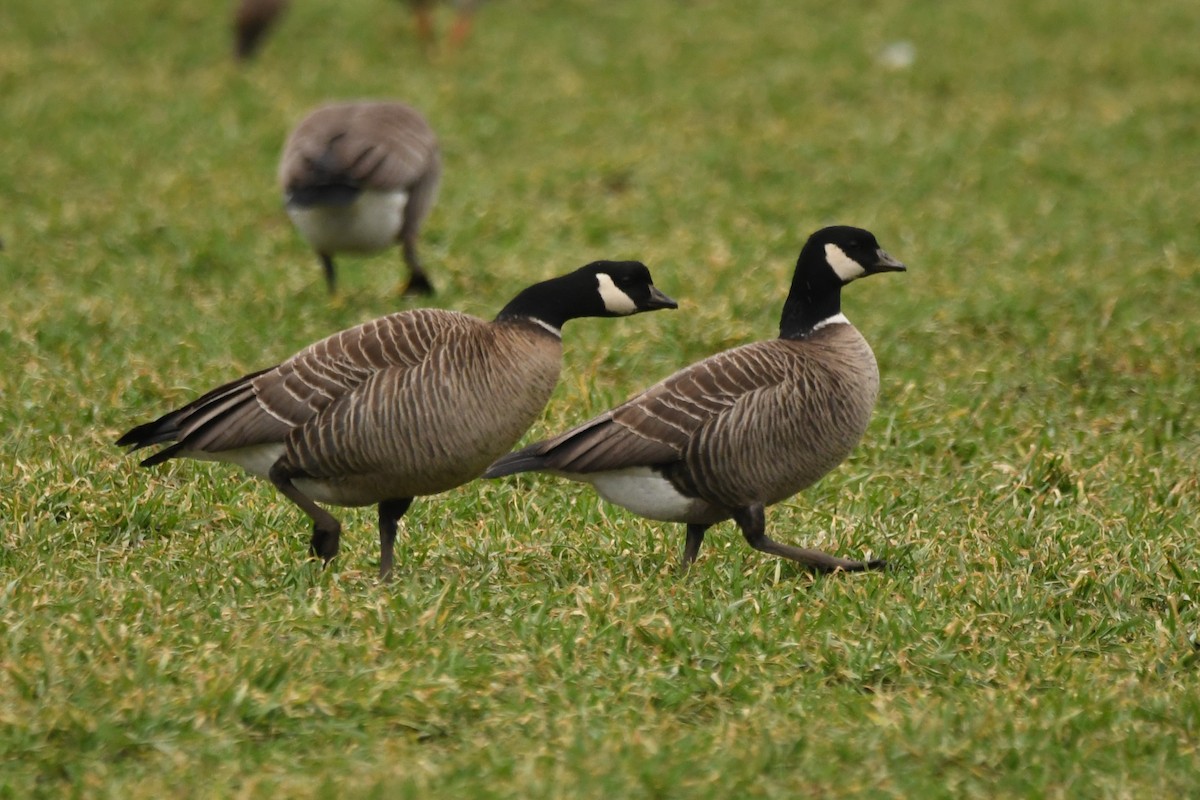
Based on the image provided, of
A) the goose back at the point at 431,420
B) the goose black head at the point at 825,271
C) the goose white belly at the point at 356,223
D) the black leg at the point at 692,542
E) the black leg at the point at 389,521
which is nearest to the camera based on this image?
the goose back at the point at 431,420

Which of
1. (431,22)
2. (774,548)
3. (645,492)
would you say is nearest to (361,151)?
(645,492)

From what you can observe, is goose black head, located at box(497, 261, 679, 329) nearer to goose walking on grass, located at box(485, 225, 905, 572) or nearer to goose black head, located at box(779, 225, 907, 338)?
goose walking on grass, located at box(485, 225, 905, 572)

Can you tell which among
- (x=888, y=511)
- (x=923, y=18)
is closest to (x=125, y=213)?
(x=888, y=511)

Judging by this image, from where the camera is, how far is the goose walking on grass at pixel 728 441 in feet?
17.5

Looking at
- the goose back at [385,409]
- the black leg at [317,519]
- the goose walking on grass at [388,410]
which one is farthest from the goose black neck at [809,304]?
the black leg at [317,519]

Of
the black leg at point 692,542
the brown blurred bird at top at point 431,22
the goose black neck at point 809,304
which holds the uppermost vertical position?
the brown blurred bird at top at point 431,22

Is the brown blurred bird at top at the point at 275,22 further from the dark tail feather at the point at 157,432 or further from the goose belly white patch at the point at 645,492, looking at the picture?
the goose belly white patch at the point at 645,492

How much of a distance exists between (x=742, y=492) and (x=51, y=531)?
2.37 metres

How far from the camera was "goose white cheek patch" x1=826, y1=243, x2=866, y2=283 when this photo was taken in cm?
581

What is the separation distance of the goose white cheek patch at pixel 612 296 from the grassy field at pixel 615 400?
0.86 m

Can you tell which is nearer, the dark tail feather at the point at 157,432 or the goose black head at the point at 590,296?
the dark tail feather at the point at 157,432

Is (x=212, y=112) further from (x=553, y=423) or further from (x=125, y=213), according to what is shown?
(x=553, y=423)

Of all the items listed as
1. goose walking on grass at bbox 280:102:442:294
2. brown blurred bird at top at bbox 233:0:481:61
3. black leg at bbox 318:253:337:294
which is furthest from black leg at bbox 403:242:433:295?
brown blurred bird at top at bbox 233:0:481:61

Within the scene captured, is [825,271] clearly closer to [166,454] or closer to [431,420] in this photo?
[431,420]
